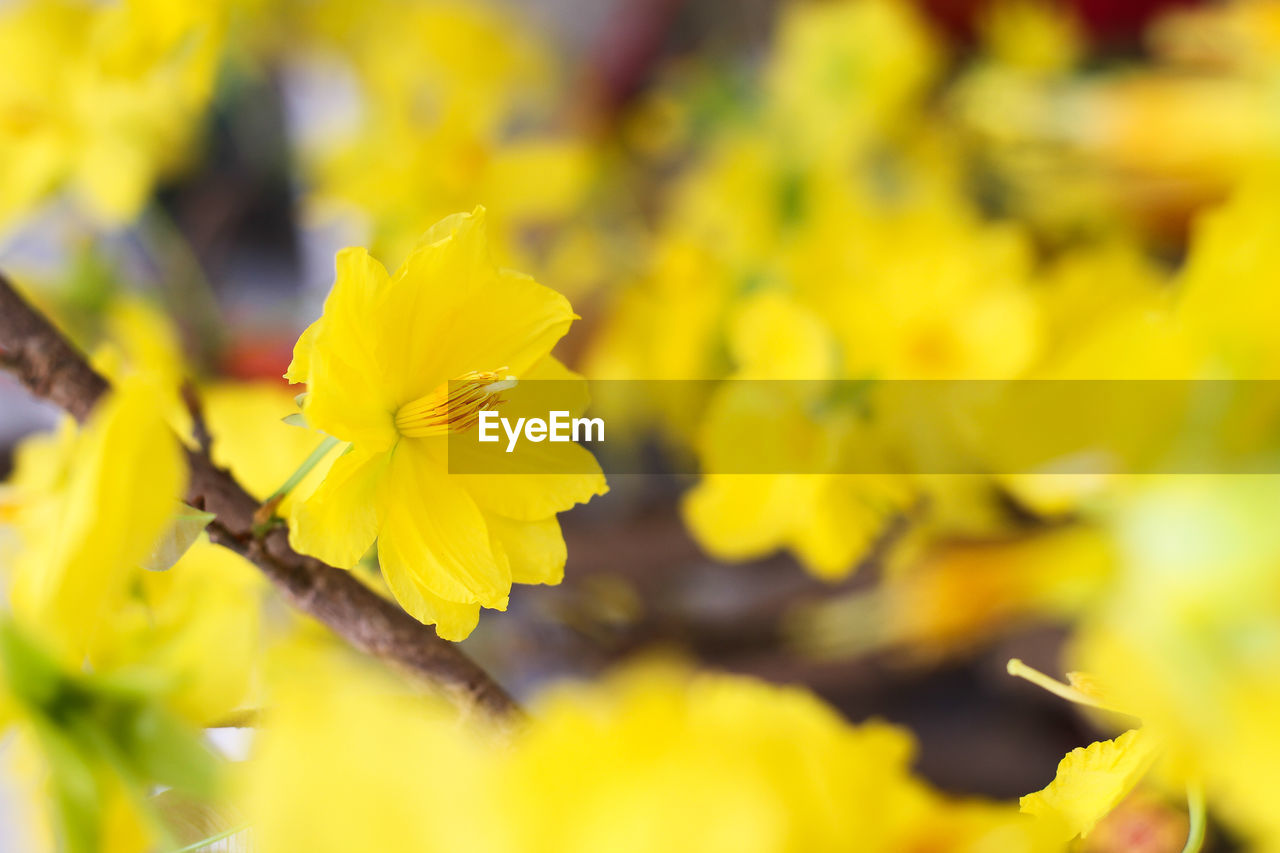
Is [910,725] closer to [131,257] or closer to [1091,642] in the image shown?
[1091,642]

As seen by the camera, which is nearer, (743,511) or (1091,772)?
(1091,772)

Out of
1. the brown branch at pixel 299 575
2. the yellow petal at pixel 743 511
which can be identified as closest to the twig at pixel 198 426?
the brown branch at pixel 299 575

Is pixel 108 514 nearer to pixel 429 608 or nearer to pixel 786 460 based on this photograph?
pixel 429 608

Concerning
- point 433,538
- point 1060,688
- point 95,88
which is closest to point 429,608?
point 433,538

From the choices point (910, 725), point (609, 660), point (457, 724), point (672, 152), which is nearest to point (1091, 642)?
point (457, 724)

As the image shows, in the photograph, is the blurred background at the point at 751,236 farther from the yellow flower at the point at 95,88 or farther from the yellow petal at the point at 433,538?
the yellow petal at the point at 433,538

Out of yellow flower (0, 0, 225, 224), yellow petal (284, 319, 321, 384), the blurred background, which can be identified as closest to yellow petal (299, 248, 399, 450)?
yellow petal (284, 319, 321, 384)
